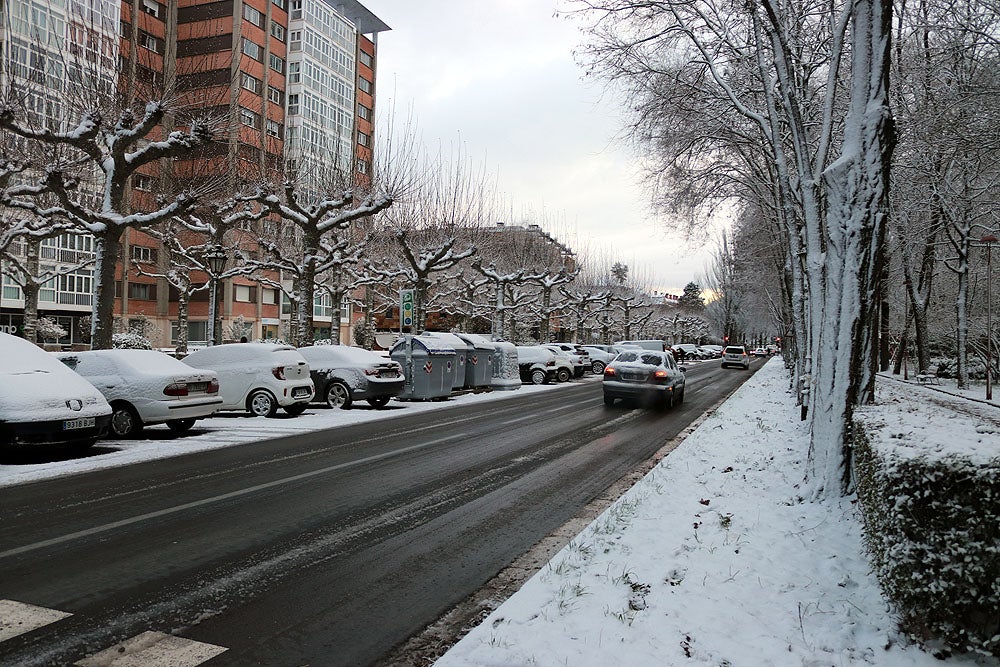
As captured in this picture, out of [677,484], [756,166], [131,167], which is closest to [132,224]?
[131,167]

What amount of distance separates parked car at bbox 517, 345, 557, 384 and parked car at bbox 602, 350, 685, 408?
10466mm

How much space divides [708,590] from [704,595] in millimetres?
101

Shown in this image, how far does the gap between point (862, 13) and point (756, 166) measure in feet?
48.3

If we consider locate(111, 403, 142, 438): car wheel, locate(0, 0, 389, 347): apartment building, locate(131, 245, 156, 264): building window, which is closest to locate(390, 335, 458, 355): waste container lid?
locate(111, 403, 142, 438): car wheel

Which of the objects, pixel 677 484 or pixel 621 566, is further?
pixel 677 484

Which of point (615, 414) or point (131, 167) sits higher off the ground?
point (131, 167)

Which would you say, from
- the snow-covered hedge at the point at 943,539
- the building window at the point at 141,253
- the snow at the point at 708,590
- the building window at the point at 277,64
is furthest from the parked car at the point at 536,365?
the building window at the point at 277,64

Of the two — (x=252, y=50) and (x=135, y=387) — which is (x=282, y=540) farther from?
(x=252, y=50)

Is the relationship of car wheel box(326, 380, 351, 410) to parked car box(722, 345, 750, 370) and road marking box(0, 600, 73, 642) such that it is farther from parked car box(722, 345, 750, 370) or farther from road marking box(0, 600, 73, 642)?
parked car box(722, 345, 750, 370)

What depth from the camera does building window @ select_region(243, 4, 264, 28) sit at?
51.7m

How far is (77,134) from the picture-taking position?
13695mm

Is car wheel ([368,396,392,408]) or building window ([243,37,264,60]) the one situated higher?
building window ([243,37,264,60])

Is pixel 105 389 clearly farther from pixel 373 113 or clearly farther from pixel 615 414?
pixel 373 113

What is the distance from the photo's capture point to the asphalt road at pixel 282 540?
369 centimetres
